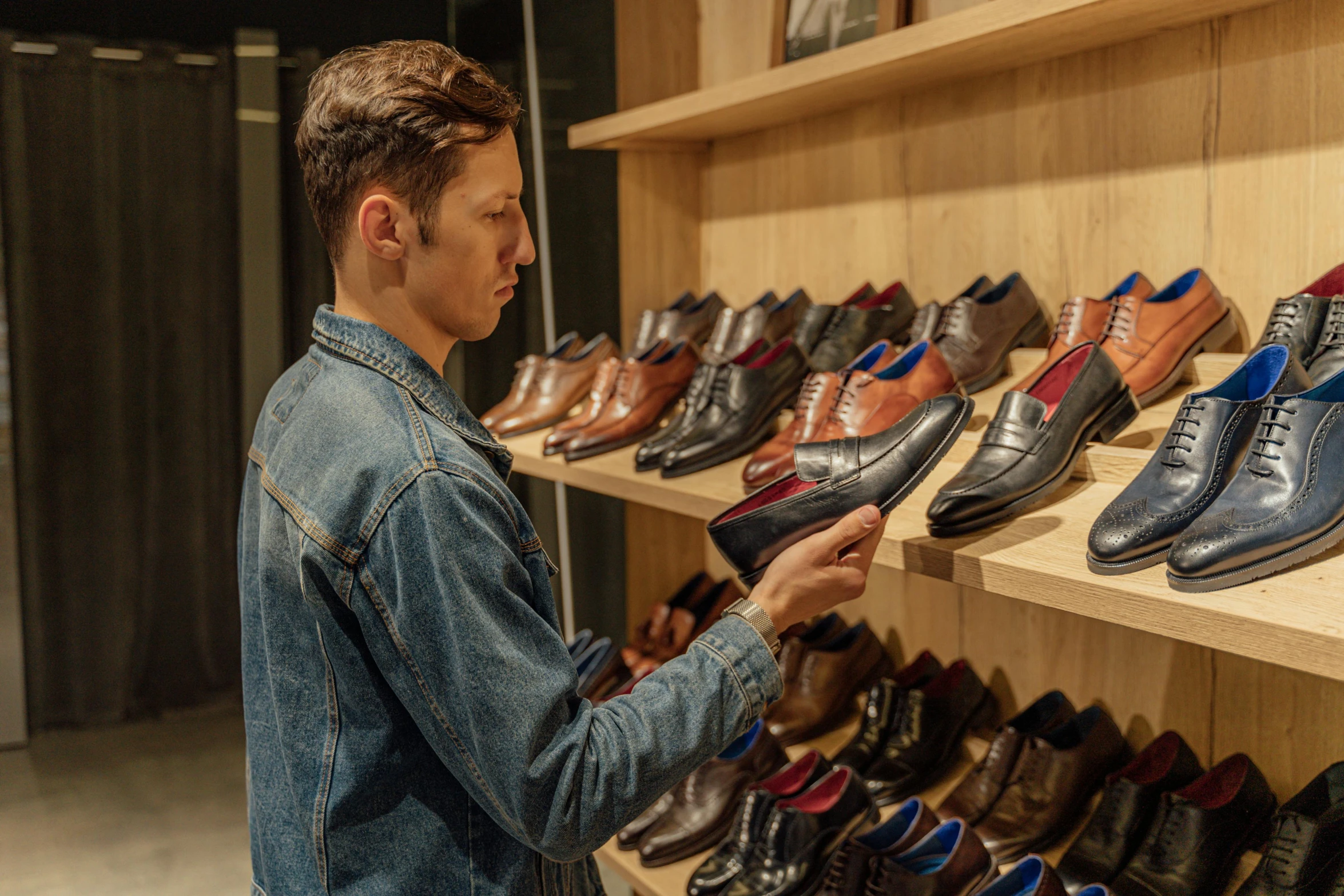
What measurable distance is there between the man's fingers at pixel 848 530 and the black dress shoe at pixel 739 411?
61 cm

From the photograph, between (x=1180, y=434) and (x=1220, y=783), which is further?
(x=1220, y=783)

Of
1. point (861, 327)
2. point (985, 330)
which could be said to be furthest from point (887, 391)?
point (861, 327)

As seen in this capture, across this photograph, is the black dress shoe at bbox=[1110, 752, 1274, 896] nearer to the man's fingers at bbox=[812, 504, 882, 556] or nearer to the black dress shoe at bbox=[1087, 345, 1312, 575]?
the black dress shoe at bbox=[1087, 345, 1312, 575]

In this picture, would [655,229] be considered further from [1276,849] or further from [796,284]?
[1276,849]

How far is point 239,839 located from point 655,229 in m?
1.95

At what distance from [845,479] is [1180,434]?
12.8 inches

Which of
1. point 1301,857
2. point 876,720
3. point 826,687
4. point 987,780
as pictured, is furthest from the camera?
point 826,687

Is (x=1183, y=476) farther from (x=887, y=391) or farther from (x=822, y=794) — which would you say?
(x=822, y=794)

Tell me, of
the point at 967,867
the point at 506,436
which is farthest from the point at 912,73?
the point at 967,867

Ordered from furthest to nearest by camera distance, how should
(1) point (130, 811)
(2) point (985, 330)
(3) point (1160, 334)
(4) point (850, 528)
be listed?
1. (1) point (130, 811)
2. (2) point (985, 330)
3. (3) point (1160, 334)
4. (4) point (850, 528)

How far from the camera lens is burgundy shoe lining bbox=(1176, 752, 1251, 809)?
4.45 ft

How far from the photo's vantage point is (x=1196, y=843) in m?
1.27

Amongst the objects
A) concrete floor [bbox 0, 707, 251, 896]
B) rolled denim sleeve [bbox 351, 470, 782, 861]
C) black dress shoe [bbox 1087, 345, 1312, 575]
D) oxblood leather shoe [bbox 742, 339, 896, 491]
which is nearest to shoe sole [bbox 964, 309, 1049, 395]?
oxblood leather shoe [bbox 742, 339, 896, 491]

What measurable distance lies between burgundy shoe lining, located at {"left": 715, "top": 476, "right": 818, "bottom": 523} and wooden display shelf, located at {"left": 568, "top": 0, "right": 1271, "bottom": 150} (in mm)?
645
